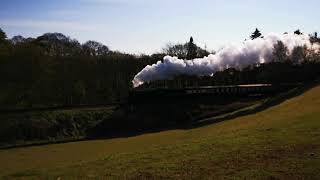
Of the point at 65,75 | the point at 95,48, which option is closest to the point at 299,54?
the point at 65,75

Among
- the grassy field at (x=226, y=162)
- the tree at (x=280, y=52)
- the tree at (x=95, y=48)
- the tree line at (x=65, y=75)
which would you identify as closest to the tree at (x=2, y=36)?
the tree line at (x=65, y=75)

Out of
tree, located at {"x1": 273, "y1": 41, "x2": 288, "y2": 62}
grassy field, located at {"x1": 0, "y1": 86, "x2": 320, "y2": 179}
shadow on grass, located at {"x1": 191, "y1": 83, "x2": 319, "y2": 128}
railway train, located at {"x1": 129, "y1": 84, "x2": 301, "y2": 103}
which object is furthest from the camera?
tree, located at {"x1": 273, "y1": 41, "x2": 288, "y2": 62}

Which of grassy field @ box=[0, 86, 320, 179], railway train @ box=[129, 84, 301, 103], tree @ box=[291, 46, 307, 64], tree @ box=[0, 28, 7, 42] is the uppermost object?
tree @ box=[0, 28, 7, 42]

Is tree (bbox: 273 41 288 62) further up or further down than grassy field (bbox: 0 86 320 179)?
further up

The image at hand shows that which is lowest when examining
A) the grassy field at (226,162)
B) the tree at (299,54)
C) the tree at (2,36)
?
the grassy field at (226,162)

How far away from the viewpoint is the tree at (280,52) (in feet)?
242

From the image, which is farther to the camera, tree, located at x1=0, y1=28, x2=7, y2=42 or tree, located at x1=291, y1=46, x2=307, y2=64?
tree, located at x1=0, y1=28, x2=7, y2=42

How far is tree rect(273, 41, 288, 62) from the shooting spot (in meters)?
73.8

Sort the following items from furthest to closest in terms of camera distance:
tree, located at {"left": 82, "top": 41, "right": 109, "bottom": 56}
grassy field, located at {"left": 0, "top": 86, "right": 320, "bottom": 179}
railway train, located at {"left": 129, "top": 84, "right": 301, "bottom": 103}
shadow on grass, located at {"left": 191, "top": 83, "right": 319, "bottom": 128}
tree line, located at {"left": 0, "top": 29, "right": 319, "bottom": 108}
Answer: tree, located at {"left": 82, "top": 41, "right": 109, "bottom": 56} < tree line, located at {"left": 0, "top": 29, "right": 319, "bottom": 108} < railway train, located at {"left": 129, "top": 84, "right": 301, "bottom": 103} < shadow on grass, located at {"left": 191, "top": 83, "right": 319, "bottom": 128} < grassy field, located at {"left": 0, "top": 86, "right": 320, "bottom": 179}

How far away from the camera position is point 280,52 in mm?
74312

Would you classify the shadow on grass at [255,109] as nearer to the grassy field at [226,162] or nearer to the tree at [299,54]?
the tree at [299,54]

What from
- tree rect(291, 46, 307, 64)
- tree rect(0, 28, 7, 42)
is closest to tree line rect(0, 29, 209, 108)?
tree rect(0, 28, 7, 42)

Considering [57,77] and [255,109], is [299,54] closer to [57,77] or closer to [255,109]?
[255,109]

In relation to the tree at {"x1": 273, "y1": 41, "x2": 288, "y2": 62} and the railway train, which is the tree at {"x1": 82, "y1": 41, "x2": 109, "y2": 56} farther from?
the railway train
